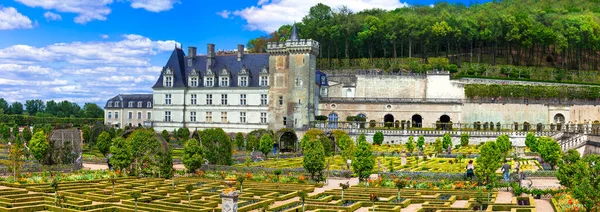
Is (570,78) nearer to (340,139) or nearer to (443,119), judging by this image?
(443,119)

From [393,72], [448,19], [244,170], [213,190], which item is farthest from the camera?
[448,19]

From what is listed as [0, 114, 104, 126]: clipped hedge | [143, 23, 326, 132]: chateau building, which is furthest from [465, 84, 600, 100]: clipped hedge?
[0, 114, 104, 126]: clipped hedge

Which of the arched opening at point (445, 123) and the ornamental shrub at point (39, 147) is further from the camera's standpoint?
the arched opening at point (445, 123)

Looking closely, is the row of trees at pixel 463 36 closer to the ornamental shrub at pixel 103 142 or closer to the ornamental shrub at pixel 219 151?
the ornamental shrub at pixel 103 142

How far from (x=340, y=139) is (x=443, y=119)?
21857 millimetres

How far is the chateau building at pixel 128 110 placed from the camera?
79938mm

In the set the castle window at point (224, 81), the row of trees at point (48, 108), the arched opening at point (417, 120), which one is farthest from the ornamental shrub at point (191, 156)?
the row of trees at point (48, 108)

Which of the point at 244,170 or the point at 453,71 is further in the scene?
the point at 453,71

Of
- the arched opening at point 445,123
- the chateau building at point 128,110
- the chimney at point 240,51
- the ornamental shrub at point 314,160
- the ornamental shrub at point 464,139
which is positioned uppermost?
the chimney at point 240,51

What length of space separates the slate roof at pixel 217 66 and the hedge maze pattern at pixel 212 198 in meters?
37.3

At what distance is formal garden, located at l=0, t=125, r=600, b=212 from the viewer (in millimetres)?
25484

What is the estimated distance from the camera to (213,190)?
31.1 m

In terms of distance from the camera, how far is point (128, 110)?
265 ft

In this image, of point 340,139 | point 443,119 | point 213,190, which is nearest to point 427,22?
point 443,119
